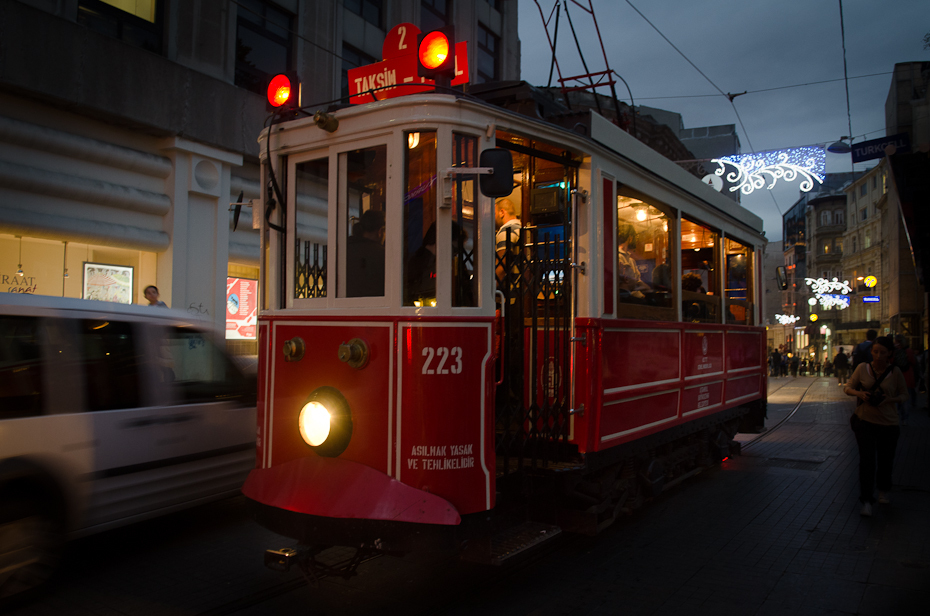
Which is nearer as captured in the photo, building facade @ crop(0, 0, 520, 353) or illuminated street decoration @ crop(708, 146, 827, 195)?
building facade @ crop(0, 0, 520, 353)

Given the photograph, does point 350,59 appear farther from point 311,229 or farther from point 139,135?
point 311,229

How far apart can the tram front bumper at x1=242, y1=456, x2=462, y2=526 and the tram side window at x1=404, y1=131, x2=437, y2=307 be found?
1.06 meters

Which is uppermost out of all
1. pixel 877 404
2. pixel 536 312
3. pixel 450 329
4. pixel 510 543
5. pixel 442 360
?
pixel 536 312

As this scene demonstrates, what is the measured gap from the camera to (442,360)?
388 cm

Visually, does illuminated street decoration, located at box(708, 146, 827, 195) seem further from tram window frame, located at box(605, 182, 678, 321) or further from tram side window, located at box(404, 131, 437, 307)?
tram side window, located at box(404, 131, 437, 307)

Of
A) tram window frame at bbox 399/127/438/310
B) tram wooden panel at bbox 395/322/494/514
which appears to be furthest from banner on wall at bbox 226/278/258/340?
tram wooden panel at bbox 395/322/494/514

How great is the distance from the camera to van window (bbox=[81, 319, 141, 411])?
4.74m

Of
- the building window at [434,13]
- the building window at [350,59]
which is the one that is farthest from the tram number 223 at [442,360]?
the building window at [434,13]

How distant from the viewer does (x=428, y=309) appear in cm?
392

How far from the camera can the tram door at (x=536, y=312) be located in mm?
4684

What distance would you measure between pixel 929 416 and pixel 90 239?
60.4 ft

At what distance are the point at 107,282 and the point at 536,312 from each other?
30.2ft

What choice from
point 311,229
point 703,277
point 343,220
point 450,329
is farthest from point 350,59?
point 450,329

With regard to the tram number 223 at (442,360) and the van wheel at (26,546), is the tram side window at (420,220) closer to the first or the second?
the tram number 223 at (442,360)
